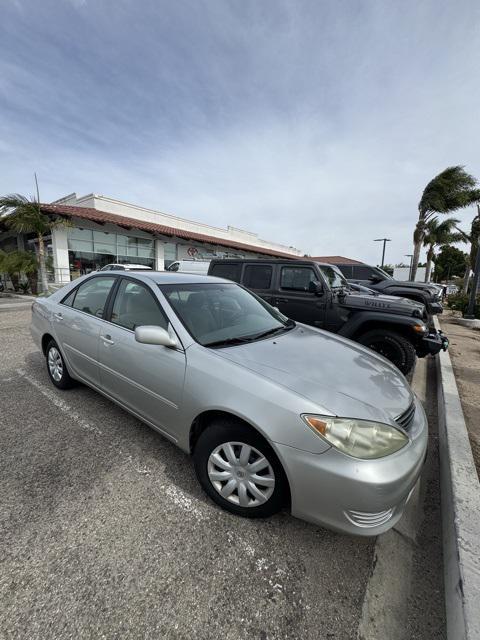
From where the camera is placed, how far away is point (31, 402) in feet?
11.2

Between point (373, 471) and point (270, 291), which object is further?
point (270, 291)

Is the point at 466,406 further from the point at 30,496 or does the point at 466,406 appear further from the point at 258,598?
the point at 30,496

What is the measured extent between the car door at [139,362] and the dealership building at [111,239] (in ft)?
43.9

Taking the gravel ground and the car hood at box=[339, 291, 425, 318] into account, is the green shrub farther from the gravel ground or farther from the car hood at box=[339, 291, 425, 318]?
the car hood at box=[339, 291, 425, 318]

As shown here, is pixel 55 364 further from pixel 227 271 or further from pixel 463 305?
pixel 463 305

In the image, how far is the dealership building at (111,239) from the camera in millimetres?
14645

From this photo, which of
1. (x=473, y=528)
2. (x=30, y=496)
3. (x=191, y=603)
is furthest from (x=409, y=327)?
(x=30, y=496)

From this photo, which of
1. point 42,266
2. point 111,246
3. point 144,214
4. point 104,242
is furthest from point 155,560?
point 144,214

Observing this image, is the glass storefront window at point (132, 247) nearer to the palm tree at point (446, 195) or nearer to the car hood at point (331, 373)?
the car hood at point (331, 373)

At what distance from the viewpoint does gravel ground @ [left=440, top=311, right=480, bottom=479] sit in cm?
310

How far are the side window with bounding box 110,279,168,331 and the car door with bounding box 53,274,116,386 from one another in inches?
7.9

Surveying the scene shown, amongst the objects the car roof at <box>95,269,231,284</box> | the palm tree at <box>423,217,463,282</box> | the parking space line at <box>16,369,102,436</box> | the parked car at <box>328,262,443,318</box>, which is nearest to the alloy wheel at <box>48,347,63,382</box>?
the parking space line at <box>16,369,102,436</box>

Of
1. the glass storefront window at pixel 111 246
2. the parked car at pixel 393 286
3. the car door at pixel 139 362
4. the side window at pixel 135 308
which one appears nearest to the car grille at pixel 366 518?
the car door at pixel 139 362

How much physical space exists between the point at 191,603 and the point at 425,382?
15.3 feet
